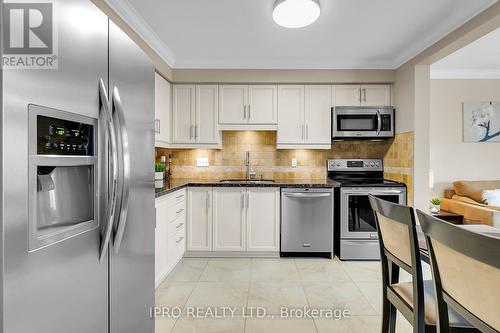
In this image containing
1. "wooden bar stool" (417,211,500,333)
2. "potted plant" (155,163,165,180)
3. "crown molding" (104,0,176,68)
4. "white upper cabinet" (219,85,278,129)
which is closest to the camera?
"wooden bar stool" (417,211,500,333)

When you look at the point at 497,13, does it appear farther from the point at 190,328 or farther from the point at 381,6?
the point at 190,328

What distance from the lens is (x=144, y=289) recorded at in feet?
4.66

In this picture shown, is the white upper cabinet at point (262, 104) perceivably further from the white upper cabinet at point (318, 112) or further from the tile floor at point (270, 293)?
the tile floor at point (270, 293)

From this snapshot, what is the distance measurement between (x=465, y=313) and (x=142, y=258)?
1314mm

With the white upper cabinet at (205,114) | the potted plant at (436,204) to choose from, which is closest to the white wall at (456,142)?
the potted plant at (436,204)

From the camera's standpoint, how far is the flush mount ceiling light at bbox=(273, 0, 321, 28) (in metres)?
2.20

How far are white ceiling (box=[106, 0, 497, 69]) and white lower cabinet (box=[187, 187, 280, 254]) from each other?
1.64 metres

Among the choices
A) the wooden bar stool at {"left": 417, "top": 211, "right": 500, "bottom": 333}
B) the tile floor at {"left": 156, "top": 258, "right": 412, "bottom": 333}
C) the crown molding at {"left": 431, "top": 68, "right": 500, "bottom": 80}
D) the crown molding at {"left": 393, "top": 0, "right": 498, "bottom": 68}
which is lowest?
the tile floor at {"left": 156, "top": 258, "right": 412, "bottom": 333}

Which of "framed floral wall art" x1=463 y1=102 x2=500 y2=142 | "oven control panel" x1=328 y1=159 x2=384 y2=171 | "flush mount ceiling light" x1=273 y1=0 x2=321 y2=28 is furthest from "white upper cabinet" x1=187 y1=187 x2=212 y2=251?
"framed floral wall art" x1=463 y1=102 x2=500 y2=142

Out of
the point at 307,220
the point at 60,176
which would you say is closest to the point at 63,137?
the point at 60,176

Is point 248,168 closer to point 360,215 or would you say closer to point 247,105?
point 247,105

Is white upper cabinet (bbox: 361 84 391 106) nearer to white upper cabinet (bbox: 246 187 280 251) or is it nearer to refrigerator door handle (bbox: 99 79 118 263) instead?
white upper cabinet (bbox: 246 187 280 251)

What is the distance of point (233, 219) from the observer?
11.6ft

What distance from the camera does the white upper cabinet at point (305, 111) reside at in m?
3.81
